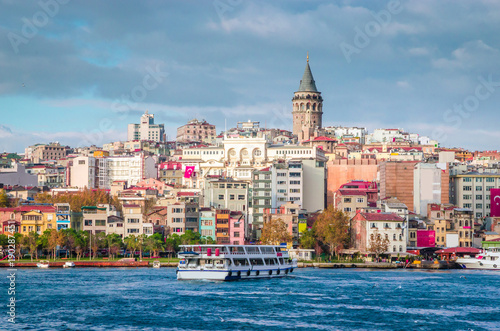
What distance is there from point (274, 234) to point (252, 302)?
3798cm

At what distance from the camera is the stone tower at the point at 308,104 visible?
194 m

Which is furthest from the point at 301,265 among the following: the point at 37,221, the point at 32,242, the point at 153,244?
the point at 37,221

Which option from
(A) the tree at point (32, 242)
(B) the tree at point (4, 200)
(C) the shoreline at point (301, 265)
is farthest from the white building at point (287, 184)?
(B) the tree at point (4, 200)

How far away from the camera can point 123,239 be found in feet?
315

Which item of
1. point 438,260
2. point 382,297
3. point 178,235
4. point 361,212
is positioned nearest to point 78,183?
point 178,235

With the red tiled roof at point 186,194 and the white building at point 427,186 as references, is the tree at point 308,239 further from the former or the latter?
the red tiled roof at point 186,194

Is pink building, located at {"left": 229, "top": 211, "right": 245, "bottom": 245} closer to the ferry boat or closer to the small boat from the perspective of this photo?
the ferry boat

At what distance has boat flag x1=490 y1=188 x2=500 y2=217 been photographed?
115 metres

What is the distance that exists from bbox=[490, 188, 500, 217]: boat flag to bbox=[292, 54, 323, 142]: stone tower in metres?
78.9

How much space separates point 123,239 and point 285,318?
160ft

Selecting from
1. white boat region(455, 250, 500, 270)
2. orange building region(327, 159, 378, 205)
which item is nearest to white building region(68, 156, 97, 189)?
orange building region(327, 159, 378, 205)

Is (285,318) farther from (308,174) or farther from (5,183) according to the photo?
(5,183)

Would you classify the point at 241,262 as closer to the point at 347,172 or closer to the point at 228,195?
the point at 228,195

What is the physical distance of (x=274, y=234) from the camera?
94.1m
